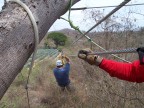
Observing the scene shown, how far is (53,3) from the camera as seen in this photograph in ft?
6.28

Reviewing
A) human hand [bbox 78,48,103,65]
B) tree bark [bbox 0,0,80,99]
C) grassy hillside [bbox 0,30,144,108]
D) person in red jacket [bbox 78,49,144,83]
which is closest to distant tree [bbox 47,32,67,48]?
grassy hillside [bbox 0,30,144,108]

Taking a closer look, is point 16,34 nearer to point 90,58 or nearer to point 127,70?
point 127,70

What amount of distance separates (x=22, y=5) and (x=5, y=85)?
0.41 metres

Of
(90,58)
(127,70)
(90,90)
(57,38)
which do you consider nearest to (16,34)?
(127,70)

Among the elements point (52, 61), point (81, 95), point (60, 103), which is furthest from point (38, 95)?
point (52, 61)

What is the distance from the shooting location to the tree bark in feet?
5.07

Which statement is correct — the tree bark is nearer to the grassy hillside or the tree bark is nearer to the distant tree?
the grassy hillside

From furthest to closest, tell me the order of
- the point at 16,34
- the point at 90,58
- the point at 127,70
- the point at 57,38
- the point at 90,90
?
the point at 57,38 → the point at 90,90 → the point at 90,58 → the point at 127,70 → the point at 16,34

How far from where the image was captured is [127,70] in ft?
7.77

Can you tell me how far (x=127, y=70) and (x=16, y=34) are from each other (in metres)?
1.01

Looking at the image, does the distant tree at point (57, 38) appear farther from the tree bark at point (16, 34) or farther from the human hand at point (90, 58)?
the tree bark at point (16, 34)

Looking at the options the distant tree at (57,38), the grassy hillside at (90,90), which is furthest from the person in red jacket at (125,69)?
the distant tree at (57,38)

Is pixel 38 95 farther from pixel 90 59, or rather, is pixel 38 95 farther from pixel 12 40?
pixel 12 40

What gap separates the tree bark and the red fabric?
28.2 inches
